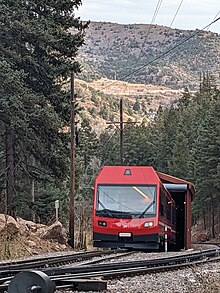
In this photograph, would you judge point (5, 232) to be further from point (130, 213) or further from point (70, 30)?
point (70, 30)

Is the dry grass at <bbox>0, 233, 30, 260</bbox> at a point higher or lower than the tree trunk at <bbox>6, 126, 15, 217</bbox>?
lower

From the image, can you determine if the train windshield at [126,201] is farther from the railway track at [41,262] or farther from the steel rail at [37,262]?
the railway track at [41,262]

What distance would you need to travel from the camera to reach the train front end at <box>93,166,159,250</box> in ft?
80.9

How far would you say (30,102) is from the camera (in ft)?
105

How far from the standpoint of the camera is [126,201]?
25.1 m

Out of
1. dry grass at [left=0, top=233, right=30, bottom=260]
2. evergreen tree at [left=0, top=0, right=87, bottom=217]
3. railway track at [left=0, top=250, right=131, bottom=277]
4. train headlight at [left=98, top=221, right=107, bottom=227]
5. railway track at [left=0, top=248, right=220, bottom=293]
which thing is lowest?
dry grass at [left=0, top=233, right=30, bottom=260]

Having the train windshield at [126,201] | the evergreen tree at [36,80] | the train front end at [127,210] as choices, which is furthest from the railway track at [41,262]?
the evergreen tree at [36,80]

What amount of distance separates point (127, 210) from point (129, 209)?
87mm

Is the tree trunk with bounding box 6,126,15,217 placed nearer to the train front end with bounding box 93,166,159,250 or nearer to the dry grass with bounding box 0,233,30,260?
the train front end with bounding box 93,166,159,250

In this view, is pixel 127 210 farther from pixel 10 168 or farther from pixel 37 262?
pixel 10 168

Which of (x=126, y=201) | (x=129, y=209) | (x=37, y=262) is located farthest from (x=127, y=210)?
(x=37, y=262)

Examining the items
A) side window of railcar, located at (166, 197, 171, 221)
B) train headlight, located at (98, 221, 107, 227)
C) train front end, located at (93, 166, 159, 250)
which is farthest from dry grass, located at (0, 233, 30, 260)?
side window of railcar, located at (166, 197, 171, 221)

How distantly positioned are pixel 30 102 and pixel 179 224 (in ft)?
31.9

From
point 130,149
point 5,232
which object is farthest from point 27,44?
point 130,149
